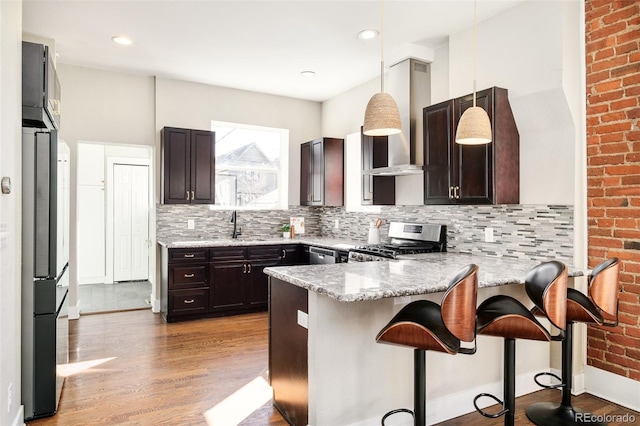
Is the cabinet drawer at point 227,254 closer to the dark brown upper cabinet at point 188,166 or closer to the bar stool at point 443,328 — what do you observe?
the dark brown upper cabinet at point 188,166

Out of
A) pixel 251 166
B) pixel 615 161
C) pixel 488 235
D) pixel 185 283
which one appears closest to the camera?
pixel 615 161

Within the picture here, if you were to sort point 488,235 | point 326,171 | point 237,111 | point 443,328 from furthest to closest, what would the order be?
point 237,111
point 326,171
point 488,235
point 443,328

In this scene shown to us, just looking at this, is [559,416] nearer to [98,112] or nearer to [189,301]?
[189,301]

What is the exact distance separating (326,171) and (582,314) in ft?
12.0

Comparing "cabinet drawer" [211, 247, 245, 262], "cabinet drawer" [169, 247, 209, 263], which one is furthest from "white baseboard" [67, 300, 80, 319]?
"cabinet drawer" [211, 247, 245, 262]

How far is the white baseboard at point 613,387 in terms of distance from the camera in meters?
2.73

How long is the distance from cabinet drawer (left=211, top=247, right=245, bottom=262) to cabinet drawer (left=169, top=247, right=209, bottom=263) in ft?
0.30

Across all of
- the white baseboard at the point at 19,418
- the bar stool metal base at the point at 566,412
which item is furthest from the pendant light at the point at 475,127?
the white baseboard at the point at 19,418

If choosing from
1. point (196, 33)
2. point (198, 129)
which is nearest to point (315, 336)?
point (196, 33)

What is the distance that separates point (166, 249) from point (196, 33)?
2.35 m

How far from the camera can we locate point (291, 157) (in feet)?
20.3

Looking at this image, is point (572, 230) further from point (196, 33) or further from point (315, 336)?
point (196, 33)

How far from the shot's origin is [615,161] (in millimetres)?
2797

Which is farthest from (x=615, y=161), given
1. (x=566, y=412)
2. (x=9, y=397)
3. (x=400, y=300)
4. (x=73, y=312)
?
(x=73, y=312)
